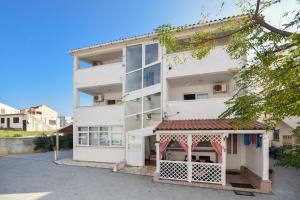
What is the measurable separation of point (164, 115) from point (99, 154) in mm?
6873

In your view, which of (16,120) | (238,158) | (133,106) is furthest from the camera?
(16,120)

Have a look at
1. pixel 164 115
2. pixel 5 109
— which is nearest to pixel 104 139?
pixel 164 115

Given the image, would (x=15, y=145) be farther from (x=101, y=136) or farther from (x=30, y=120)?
(x=30, y=120)

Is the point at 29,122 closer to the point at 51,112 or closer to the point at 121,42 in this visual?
the point at 51,112

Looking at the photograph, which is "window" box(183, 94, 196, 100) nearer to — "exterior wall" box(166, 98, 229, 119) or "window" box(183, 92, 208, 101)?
"window" box(183, 92, 208, 101)

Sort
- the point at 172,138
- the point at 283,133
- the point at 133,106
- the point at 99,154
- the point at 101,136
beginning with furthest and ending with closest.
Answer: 1. the point at 283,133
2. the point at 101,136
3. the point at 99,154
4. the point at 133,106
5. the point at 172,138

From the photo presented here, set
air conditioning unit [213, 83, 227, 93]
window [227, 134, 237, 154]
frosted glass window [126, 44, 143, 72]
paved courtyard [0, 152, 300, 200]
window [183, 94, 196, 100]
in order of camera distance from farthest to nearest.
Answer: frosted glass window [126, 44, 143, 72], window [183, 94, 196, 100], air conditioning unit [213, 83, 227, 93], window [227, 134, 237, 154], paved courtyard [0, 152, 300, 200]

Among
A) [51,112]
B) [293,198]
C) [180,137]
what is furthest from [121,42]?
[51,112]

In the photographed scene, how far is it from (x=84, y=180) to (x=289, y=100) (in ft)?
35.7

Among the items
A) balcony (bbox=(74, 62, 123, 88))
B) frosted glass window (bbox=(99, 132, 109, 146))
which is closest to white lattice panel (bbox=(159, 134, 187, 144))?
frosted glass window (bbox=(99, 132, 109, 146))

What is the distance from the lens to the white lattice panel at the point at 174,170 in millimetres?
10992

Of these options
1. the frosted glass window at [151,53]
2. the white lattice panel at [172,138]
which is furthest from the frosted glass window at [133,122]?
the frosted glass window at [151,53]

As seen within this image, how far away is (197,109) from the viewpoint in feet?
43.1

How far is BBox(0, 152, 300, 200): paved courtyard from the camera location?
348 inches
